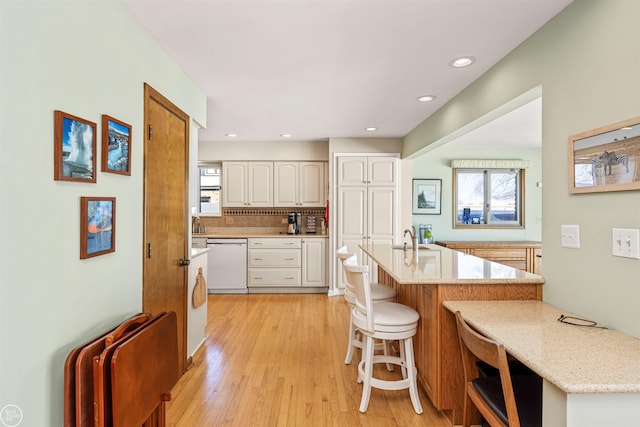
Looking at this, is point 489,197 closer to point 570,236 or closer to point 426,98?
point 426,98

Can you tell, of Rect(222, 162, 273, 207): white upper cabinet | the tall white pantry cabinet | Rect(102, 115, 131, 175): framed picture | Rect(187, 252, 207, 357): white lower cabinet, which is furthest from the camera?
Rect(222, 162, 273, 207): white upper cabinet

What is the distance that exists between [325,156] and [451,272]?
373 centimetres

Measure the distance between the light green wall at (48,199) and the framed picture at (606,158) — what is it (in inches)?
90.7

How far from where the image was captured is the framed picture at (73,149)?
A: 134 centimetres

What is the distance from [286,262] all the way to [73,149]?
415 cm

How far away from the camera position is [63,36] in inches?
54.4

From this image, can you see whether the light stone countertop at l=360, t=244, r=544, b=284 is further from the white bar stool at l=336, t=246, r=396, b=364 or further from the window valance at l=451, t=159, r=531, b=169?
the window valance at l=451, t=159, r=531, b=169

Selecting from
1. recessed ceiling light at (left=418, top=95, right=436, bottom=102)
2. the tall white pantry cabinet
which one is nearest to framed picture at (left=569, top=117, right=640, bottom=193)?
recessed ceiling light at (left=418, top=95, right=436, bottom=102)

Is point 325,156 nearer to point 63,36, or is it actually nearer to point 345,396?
point 345,396

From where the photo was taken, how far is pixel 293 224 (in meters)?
5.75

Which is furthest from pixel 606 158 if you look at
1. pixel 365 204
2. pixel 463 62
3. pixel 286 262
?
pixel 286 262

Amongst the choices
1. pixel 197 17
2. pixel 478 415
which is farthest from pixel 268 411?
pixel 197 17

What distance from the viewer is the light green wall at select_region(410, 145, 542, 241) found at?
6082 millimetres

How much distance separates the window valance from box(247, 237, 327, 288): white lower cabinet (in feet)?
8.95
